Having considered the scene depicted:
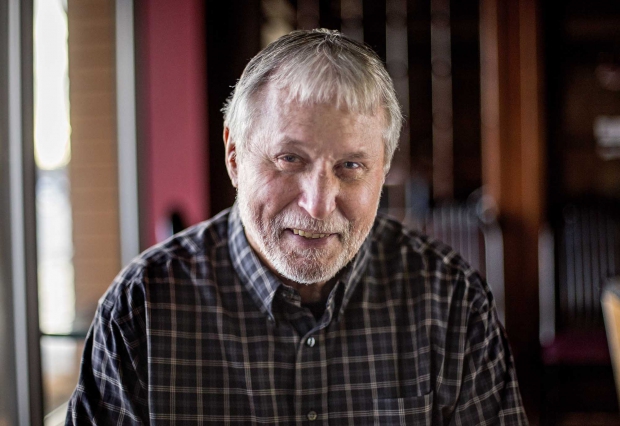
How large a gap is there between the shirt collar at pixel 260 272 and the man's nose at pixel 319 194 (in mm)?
194

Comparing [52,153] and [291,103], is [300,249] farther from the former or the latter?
[52,153]

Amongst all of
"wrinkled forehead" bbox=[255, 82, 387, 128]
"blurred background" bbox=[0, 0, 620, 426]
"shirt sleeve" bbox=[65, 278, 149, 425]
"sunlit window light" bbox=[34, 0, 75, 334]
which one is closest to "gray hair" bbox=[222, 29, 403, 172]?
"wrinkled forehead" bbox=[255, 82, 387, 128]

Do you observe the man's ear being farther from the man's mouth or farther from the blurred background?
the blurred background

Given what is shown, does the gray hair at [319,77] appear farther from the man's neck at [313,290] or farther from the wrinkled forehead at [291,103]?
the man's neck at [313,290]

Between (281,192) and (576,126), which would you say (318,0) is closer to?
(576,126)

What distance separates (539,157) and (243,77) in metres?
3.01

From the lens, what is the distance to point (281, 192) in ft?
3.50

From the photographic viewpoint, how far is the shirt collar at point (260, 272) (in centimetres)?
117

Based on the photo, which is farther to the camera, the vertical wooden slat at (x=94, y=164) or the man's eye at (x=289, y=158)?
the vertical wooden slat at (x=94, y=164)

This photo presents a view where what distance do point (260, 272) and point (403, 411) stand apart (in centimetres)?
36

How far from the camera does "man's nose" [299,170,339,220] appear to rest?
Answer: 104cm

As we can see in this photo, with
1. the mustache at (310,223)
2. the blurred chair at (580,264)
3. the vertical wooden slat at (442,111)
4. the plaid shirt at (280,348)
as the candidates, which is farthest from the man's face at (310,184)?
the vertical wooden slat at (442,111)

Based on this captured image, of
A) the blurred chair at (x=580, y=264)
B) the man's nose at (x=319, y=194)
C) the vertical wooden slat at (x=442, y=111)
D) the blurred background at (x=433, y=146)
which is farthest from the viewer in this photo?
the vertical wooden slat at (x=442, y=111)

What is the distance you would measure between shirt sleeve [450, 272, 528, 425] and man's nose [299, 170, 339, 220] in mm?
391
